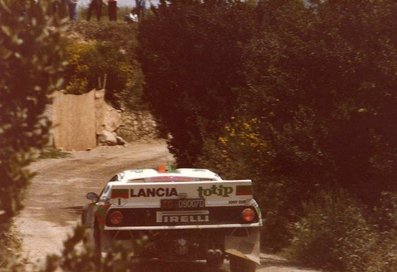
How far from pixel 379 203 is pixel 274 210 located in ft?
7.38

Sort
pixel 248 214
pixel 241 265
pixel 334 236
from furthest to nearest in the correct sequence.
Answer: pixel 334 236, pixel 241 265, pixel 248 214

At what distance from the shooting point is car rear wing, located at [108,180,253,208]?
12609 millimetres

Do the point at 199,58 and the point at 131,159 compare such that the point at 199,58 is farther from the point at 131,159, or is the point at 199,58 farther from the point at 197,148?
the point at 131,159

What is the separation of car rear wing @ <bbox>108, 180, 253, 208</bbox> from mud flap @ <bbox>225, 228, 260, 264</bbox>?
46 cm

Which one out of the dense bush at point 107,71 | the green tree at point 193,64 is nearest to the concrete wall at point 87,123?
the dense bush at point 107,71

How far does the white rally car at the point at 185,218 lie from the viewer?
1264cm

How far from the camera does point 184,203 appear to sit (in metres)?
12.8

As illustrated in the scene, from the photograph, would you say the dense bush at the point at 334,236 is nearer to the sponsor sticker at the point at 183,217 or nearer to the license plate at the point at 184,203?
the sponsor sticker at the point at 183,217

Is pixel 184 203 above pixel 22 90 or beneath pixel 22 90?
beneath

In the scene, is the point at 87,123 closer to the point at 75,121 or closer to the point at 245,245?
the point at 75,121

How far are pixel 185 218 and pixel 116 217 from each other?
0.91 metres

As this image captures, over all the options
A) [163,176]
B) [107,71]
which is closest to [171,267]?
[163,176]

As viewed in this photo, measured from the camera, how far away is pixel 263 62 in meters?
17.8

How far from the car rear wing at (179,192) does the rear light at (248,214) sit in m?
0.13
